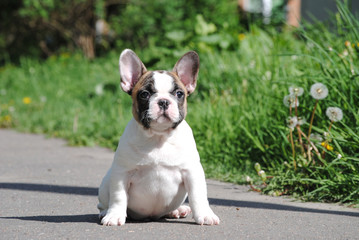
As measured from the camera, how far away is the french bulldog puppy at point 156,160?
3.50 metres

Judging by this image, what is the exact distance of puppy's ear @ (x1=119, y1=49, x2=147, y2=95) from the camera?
3.72 m

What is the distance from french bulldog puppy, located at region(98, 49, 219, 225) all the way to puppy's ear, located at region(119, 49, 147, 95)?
0.13 m

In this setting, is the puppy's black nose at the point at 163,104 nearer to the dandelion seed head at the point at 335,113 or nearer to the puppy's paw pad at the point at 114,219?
the puppy's paw pad at the point at 114,219

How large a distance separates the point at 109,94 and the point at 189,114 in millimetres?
2907

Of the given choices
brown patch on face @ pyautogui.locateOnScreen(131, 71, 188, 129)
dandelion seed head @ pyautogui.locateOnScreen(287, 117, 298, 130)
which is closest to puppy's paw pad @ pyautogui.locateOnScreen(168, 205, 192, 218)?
brown patch on face @ pyautogui.locateOnScreen(131, 71, 188, 129)

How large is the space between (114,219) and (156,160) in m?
0.44

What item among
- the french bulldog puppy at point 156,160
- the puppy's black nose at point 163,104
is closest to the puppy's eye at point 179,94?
the french bulldog puppy at point 156,160

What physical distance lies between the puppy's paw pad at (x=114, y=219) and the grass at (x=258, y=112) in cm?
153

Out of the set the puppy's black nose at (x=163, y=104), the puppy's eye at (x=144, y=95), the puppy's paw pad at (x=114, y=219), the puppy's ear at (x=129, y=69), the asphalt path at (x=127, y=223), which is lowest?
the asphalt path at (x=127, y=223)

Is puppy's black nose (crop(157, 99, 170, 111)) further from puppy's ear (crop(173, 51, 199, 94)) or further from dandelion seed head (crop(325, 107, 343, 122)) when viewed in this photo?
dandelion seed head (crop(325, 107, 343, 122))

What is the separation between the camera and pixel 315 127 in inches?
190

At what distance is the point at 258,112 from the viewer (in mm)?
5770

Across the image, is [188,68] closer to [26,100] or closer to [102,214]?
[102,214]

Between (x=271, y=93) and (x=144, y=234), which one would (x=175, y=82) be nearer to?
(x=144, y=234)
